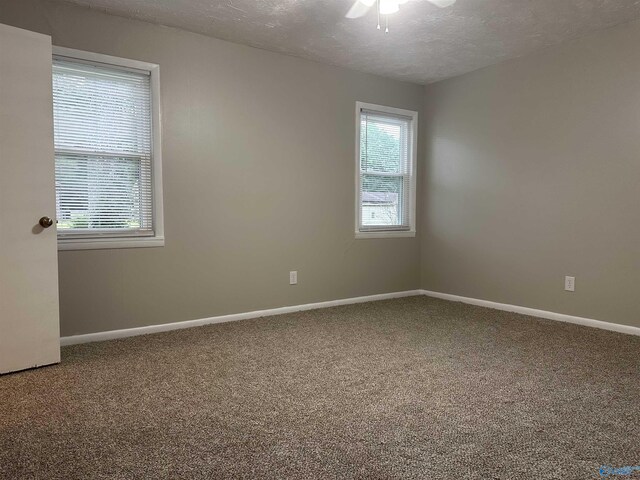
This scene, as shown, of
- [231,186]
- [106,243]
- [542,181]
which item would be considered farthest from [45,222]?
[542,181]

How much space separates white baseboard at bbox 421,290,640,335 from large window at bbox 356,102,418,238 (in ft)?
2.83

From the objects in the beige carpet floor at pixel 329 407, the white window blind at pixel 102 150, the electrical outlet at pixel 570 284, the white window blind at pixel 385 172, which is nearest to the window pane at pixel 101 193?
the white window blind at pixel 102 150

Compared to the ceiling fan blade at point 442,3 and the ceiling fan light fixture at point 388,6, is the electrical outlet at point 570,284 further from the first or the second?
the ceiling fan light fixture at point 388,6

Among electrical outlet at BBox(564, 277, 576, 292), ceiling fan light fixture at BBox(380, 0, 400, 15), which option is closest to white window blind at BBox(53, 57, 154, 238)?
ceiling fan light fixture at BBox(380, 0, 400, 15)

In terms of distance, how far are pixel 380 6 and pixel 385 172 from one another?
2.11 metres

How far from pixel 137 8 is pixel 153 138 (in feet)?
2.93

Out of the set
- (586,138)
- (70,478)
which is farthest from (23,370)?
(586,138)

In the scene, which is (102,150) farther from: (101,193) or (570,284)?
(570,284)

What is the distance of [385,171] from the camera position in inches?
A: 186

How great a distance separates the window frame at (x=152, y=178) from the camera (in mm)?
3061

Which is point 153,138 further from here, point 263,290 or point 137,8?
point 263,290

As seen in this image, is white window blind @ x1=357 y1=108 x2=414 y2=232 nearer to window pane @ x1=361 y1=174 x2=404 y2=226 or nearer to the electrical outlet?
window pane @ x1=361 y1=174 x2=404 y2=226

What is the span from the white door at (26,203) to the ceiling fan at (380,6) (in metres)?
1.95

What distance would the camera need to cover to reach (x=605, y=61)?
340cm
